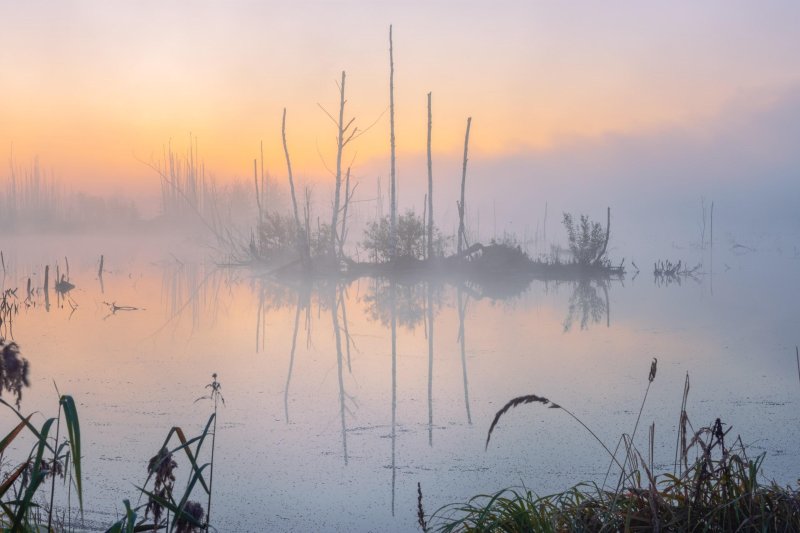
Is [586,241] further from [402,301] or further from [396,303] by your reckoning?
[396,303]

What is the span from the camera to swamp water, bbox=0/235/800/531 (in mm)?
4371

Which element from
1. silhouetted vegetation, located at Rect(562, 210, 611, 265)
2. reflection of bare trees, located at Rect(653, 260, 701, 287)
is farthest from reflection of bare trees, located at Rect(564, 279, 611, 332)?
silhouetted vegetation, located at Rect(562, 210, 611, 265)

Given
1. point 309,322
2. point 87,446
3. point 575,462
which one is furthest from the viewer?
point 309,322

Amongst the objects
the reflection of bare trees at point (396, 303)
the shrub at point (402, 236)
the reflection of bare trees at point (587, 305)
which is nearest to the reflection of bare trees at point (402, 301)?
the reflection of bare trees at point (396, 303)

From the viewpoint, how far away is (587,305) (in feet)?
49.6

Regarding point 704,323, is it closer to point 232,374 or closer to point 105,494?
point 232,374

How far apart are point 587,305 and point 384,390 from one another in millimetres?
8921

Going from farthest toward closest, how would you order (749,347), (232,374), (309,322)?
(309,322) → (749,347) → (232,374)

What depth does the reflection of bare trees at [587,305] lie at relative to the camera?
1252 centimetres

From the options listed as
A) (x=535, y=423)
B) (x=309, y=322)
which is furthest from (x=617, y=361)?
(x=309, y=322)

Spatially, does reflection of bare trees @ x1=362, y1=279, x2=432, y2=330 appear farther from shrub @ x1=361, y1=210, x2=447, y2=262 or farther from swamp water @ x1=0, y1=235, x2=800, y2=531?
shrub @ x1=361, y1=210, x2=447, y2=262

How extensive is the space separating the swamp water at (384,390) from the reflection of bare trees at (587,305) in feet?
0.35

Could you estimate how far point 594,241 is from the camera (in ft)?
81.6

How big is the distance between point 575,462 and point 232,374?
13.5 feet
